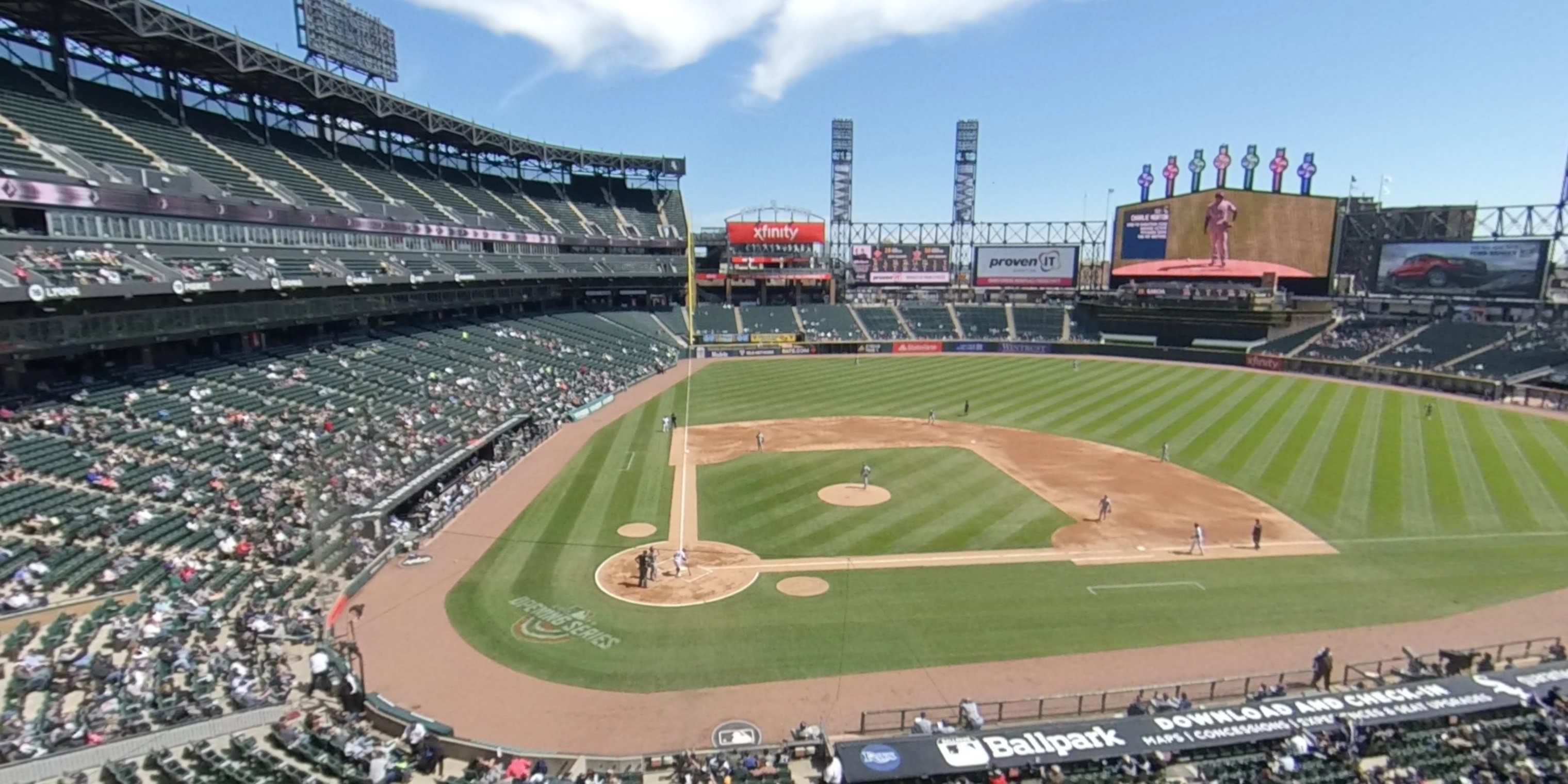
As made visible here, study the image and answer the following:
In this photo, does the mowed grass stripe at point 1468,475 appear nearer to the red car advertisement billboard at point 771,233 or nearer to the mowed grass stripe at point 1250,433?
the mowed grass stripe at point 1250,433

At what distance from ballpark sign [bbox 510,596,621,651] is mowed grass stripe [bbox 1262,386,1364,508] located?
25.3m

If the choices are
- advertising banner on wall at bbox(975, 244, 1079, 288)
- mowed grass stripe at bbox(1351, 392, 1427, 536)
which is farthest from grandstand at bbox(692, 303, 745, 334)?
mowed grass stripe at bbox(1351, 392, 1427, 536)

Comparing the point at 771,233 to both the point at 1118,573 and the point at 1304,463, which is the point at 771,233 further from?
the point at 1118,573

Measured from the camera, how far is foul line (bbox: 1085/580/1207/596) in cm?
2203

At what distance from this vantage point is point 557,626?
65.7 feet

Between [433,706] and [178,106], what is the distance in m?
47.1

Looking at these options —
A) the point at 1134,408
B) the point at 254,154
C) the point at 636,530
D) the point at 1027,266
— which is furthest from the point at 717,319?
the point at 636,530

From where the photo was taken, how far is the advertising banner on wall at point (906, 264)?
93.9 metres

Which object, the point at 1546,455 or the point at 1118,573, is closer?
the point at 1118,573

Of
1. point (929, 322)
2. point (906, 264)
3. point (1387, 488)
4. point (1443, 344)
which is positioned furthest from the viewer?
point (906, 264)

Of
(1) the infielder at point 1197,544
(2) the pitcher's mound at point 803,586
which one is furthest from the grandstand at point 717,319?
(1) the infielder at point 1197,544

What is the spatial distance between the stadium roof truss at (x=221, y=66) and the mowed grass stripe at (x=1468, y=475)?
61.2 m

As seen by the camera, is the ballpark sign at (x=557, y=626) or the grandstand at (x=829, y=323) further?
the grandstand at (x=829, y=323)

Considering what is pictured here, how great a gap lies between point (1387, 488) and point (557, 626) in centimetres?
3224
